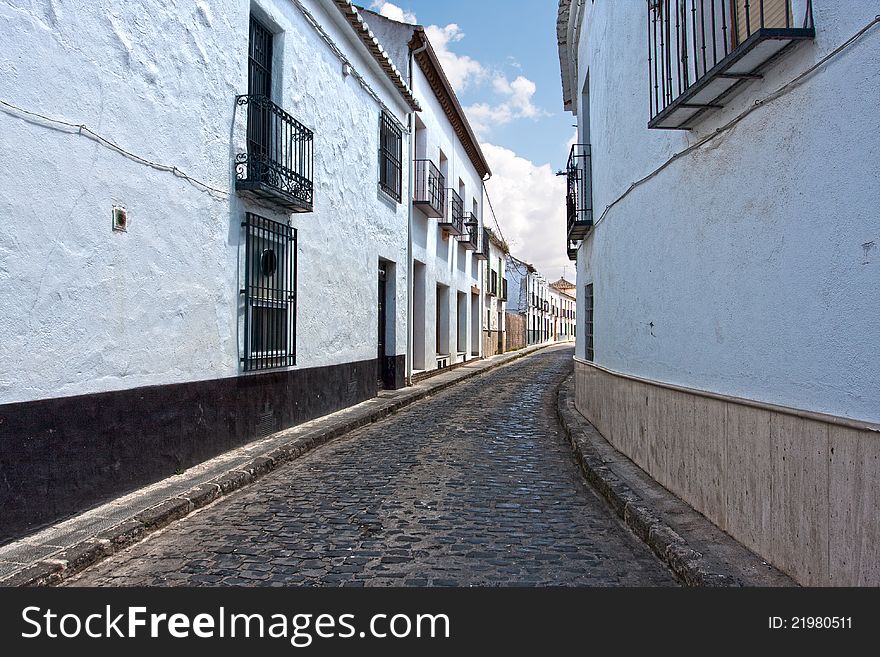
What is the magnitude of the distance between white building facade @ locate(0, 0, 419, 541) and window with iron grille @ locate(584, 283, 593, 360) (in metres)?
3.54

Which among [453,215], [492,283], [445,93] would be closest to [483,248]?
[492,283]

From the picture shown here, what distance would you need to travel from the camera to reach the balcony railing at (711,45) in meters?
3.08

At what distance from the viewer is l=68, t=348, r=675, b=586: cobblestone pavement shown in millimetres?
3453

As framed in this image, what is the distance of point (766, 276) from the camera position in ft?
11.0

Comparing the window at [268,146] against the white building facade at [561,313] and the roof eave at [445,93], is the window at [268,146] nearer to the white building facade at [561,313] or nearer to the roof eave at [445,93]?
the roof eave at [445,93]


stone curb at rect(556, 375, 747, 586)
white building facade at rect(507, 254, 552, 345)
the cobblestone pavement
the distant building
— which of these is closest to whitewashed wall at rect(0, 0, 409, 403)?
the cobblestone pavement

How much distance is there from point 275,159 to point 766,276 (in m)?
5.18

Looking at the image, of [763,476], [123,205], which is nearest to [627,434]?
[763,476]

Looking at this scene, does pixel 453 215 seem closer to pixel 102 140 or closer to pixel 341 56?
pixel 341 56

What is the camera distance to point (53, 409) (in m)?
3.96

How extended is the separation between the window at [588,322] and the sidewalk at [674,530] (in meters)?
3.16

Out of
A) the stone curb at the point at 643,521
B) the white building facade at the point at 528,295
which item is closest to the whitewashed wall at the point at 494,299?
the white building facade at the point at 528,295

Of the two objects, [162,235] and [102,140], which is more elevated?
[102,140]
